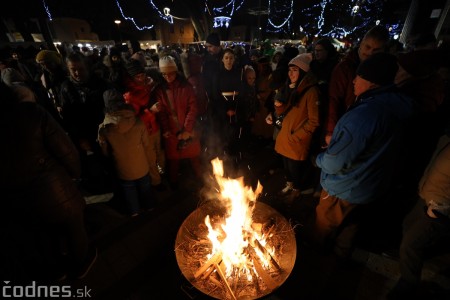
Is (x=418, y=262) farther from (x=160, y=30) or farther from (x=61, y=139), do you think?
(x=160, y=30)

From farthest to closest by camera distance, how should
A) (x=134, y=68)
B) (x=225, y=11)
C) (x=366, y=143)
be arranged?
(x=225, y=11) → (x=134, y=68) → (x=366, y=143)

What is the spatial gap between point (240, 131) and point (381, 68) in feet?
13.5

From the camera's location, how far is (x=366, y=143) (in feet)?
7.11

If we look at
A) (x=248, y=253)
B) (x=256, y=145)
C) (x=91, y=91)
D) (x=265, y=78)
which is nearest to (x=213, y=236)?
(x=248, y=253)

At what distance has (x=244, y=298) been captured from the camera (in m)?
2.31

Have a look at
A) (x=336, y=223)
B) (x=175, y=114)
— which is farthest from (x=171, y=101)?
(x=336, y=223)

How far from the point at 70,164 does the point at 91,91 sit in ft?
6.94

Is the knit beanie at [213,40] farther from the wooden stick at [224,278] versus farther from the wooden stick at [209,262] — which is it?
the wooden stick at [224,278]

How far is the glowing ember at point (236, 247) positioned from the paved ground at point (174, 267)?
1.18ft

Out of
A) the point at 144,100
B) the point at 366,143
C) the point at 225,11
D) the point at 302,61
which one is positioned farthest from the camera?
the point at 225,11

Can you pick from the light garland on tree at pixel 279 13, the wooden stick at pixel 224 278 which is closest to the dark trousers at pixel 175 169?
the wooden stick at pixel 224 278

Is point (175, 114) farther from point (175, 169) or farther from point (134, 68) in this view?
point (175, 169)

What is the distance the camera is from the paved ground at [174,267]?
280 cm

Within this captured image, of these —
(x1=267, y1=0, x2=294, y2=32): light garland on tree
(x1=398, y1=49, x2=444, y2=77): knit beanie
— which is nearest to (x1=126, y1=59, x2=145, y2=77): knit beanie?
(x1=398, y1=49, x2=444, y2=77): knit beanie
